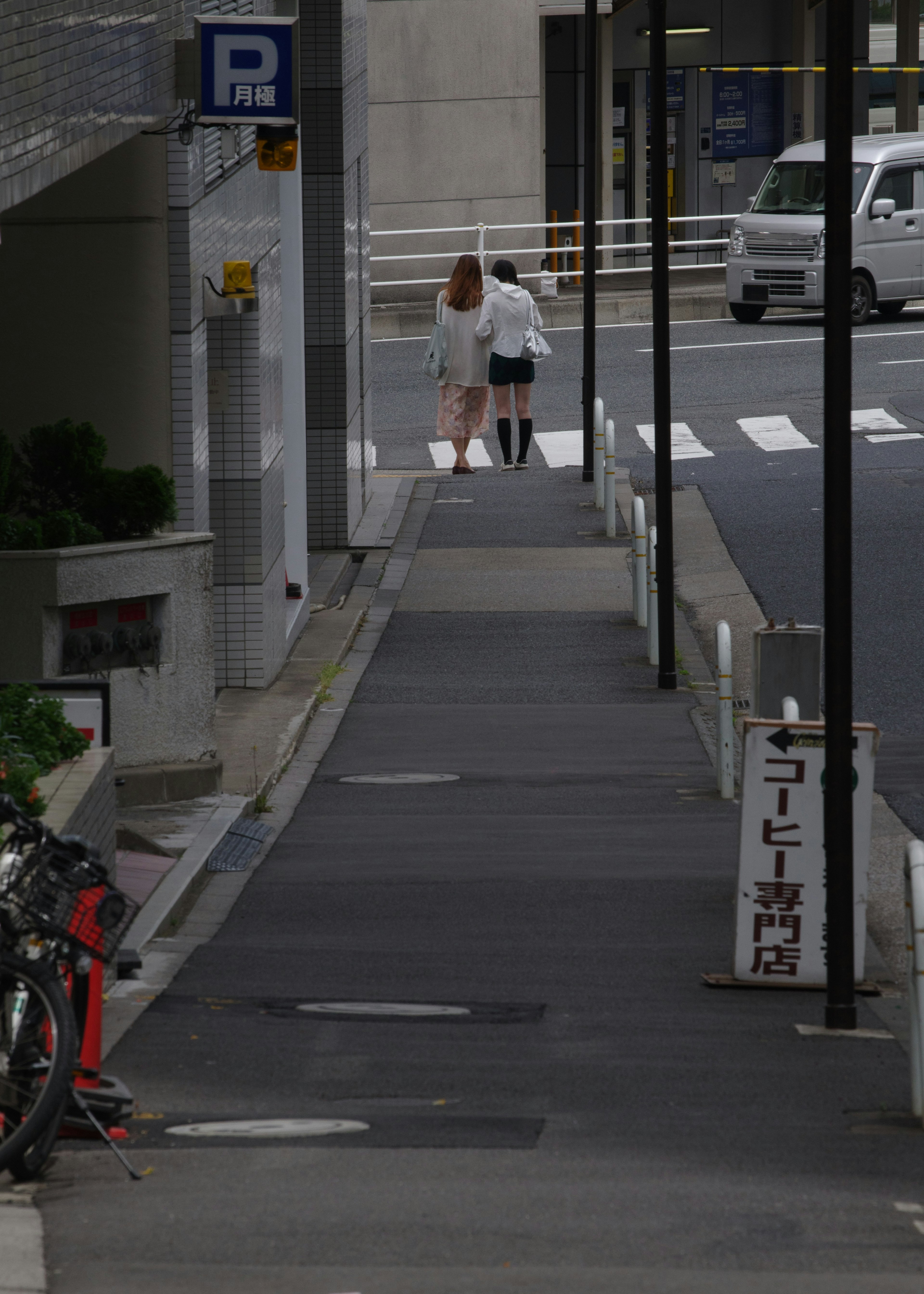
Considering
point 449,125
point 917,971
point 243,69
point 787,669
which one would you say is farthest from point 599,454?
point 449,125

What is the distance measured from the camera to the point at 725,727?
9.76 meters

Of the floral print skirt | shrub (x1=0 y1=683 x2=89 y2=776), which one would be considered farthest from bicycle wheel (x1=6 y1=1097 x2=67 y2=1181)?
the floral print skirt

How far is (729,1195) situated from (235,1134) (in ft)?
4.45

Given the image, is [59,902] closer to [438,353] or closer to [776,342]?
[438,353]

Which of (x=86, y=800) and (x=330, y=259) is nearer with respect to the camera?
(x=86, y=800)

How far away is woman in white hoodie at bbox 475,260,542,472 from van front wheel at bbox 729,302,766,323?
10.1 meters

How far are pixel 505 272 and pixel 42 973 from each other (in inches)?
589

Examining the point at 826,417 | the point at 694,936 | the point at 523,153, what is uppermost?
the point at 523,153

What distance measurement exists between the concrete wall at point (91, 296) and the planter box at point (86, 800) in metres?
3.08

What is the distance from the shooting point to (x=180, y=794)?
9.56 metres

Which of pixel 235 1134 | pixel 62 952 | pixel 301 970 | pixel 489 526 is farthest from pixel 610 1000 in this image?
pixel 489 526

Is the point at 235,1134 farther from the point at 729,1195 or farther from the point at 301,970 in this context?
the point at 301,970

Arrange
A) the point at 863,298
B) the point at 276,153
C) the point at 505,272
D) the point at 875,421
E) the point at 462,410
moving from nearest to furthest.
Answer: the point at 276,153
the point at 505,272
the point at 462,410
the point at 875,421
the point at 863,298

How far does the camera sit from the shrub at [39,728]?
6.41 meters
